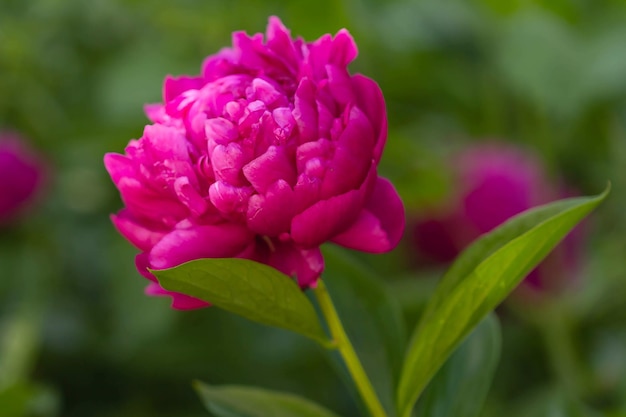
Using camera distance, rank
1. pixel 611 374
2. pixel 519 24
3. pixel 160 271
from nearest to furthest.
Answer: pixel 160 271, pixel 611 374, pixel 519 24

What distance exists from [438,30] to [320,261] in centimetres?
91

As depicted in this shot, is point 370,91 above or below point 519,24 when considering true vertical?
above

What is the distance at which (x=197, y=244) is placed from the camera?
1.77 ft

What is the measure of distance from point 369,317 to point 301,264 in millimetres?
183

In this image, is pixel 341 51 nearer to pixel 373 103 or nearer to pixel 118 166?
pixel 373 103

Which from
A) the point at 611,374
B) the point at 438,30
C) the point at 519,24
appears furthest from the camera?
the point at 438,30

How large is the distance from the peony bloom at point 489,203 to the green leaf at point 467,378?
460 mm

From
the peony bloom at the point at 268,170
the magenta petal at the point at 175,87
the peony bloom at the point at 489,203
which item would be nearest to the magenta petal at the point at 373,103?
the peony bloom at the point at 268,170

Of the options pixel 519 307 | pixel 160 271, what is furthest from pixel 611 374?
pixel 160 271

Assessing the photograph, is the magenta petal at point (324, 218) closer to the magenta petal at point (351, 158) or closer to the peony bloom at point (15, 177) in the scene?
the magenta petal at point (351, 158)

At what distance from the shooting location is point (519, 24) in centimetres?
123

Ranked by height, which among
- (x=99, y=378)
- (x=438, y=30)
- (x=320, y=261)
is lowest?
(x=99, y=378)

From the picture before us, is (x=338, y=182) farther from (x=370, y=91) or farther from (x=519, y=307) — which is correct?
(x=519, y=307)

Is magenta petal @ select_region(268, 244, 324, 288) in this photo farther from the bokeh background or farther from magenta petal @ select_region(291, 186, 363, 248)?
the bokeh background
